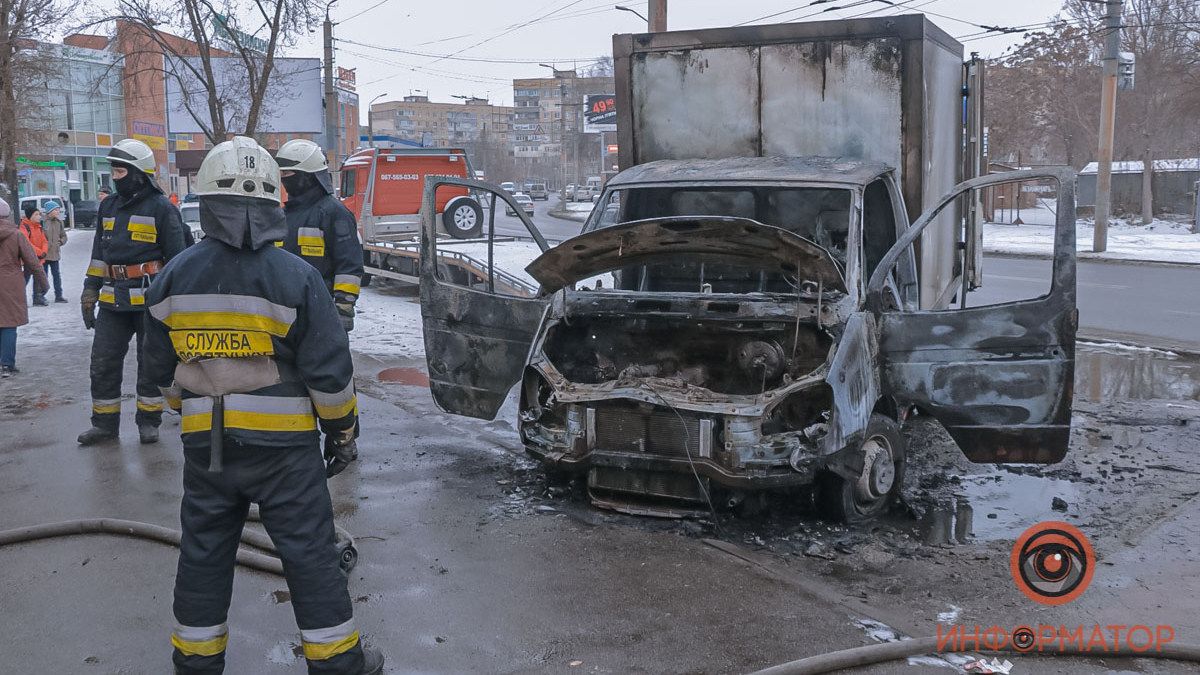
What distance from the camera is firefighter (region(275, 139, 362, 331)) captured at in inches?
236

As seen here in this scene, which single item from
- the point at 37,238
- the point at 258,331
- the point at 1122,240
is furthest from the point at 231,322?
the point at 1122,240

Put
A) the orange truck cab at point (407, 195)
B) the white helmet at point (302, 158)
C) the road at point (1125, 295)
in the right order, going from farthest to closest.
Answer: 1. the orange truck cab at point (407, 195)
2. the road at point (1125, 295)
3. the white helmet at point (302, 158)

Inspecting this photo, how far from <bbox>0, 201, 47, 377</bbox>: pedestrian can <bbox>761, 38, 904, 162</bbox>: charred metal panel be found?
20.6ft

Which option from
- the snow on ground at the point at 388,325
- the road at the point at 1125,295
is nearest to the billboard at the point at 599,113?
the road at the point at 1125,295

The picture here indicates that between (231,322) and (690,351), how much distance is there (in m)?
3.08

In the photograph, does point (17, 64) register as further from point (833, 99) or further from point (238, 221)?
point (238, 221)

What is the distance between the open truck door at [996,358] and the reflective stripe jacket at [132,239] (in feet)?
14.6

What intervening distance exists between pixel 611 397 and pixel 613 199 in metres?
2.15

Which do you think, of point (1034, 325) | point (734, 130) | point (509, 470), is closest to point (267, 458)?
point (509, 470)

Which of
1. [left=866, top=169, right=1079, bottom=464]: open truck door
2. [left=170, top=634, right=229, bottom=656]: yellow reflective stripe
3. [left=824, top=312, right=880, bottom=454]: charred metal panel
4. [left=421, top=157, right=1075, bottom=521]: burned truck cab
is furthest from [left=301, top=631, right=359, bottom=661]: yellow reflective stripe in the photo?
[left=866, top=169, right=1079, bottom=464]: open truck door

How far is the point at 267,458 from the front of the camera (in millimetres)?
3264

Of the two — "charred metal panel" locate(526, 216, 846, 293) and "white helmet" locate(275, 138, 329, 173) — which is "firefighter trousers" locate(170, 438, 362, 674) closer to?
"charred metal panel" locate(526, 216, 846, 293)

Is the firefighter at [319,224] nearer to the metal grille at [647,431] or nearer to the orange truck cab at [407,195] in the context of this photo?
the metal grille at [647,431]

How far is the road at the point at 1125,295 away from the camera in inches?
456
